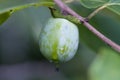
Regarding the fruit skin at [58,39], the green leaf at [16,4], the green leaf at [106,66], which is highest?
the green leaf at [16,4]

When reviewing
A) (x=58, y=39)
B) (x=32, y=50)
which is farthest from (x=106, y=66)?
(x=58, y=39)

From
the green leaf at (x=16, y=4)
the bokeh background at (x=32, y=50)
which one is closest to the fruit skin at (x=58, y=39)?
the green leaf at (x=16, y=4)

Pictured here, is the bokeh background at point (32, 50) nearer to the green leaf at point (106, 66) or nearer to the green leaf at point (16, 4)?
the green leaf at point (106, 66)

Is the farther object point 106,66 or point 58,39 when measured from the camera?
point 106,66

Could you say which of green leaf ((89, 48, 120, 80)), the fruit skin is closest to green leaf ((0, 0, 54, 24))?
the fruit skin

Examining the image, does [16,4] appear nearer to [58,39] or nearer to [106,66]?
[58,39]

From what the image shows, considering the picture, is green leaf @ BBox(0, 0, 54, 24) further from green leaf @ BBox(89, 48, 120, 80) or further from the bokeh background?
green leaf @ BBox(89, 48, 120, 80)

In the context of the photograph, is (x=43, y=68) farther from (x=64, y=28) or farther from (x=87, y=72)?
(x=64, y=28)

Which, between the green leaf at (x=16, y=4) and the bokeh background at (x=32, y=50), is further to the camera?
the bokeh background at (x=32, y=50)
